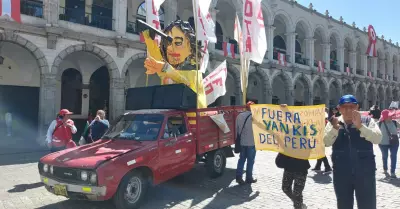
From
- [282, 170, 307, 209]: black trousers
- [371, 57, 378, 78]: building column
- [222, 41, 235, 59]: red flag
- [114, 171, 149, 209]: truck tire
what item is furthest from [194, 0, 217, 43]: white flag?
[371, 57, 378, 78]: building column

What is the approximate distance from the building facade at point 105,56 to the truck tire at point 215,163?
3.31 meters

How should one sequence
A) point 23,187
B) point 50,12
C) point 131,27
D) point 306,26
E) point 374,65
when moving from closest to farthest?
1. point 23,187
2. point 50,12
3. point 131,27
4. point 306,26
5. point 374,65

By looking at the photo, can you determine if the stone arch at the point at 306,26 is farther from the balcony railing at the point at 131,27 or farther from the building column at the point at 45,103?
the building column at the point at 45,103

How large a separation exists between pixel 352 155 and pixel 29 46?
13.3 metres

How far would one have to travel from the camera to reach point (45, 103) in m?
12.7

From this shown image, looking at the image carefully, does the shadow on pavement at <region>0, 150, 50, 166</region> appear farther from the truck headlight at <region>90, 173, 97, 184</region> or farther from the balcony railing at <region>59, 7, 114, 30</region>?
the balcony railing at <region>59, 7, 114, 30</region>

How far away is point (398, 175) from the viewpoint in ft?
23.9

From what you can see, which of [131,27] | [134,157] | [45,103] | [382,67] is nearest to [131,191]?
[134,157]

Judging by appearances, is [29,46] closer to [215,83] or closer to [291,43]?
[215,83]

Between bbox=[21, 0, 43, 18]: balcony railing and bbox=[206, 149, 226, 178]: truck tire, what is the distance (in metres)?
11.3

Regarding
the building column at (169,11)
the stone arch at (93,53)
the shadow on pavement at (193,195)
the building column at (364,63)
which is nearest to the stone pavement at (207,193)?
the shadow on pavement at (193,195)

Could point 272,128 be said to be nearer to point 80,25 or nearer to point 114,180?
point 114,180

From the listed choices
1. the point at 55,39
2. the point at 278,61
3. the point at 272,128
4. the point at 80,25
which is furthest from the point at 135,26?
the point at 272,128

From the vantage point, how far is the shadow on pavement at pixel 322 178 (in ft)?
21.8
